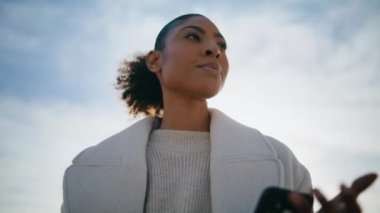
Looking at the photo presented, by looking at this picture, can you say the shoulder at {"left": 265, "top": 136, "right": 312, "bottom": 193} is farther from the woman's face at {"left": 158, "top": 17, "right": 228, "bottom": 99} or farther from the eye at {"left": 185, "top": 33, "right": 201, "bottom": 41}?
the eye at {"left": 185, "top": 33, "right": 201, "bottom": 41}

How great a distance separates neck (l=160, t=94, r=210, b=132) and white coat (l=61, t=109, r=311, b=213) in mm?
228

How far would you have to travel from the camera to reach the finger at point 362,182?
5.86 ft

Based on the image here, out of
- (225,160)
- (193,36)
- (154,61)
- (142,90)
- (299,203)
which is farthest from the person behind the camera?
(142,90)

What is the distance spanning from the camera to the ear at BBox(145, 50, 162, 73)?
14.8 ft

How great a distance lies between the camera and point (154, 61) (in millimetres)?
4551

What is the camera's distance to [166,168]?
11.7 ft

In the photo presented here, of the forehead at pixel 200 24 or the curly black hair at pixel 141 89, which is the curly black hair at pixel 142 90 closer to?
the curly black hair at pixel 141 89

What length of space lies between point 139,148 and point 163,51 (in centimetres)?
116

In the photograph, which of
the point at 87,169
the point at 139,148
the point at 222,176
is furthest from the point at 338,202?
the point at 87,169

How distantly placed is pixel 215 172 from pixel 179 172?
13.7 inches

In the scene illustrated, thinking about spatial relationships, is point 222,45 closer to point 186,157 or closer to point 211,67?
point 211,67

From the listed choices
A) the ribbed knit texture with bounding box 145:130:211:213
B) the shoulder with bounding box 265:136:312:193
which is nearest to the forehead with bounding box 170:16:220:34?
the ribbed knit texture with bounding box 145:130:211:213

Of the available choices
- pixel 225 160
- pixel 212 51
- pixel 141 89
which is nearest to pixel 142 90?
pixel 141 89

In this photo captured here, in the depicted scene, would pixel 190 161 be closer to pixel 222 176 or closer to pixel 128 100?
pixel 222 176
